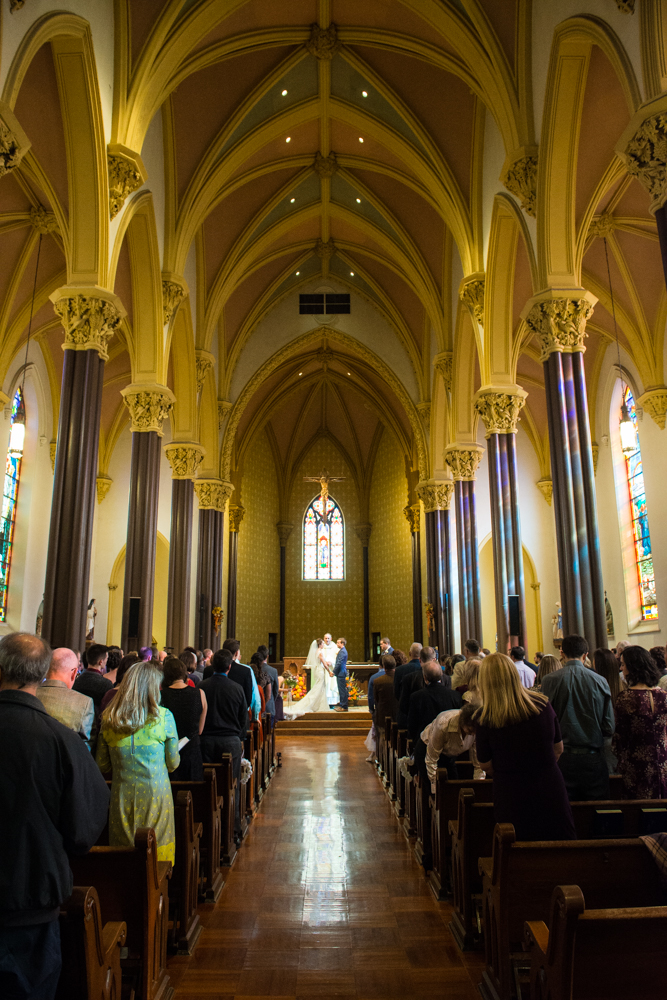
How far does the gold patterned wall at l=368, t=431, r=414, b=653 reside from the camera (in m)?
26.0

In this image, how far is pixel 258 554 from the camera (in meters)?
27.6

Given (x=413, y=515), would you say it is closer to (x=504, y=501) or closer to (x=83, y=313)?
(x=504, y=501)

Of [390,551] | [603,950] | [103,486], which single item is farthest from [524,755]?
[390,551]

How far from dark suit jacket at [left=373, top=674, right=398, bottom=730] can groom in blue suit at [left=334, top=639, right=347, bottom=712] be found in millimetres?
6093

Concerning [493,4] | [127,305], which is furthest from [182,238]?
[493,4]

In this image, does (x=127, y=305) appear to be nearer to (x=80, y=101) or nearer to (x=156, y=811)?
(x=80, y=101)

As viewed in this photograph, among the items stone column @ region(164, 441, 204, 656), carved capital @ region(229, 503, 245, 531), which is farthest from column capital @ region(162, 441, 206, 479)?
carved capital @ region(229, 503, 245, 531)

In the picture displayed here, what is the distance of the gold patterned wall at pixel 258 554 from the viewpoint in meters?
26.1

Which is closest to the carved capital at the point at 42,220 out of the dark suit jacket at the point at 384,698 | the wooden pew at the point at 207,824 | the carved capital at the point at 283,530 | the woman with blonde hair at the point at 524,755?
the dark suit jacket at the point at 384,698

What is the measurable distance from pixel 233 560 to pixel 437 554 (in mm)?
7013

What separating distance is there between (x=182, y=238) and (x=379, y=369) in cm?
911

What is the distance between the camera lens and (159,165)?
1324 centimetres

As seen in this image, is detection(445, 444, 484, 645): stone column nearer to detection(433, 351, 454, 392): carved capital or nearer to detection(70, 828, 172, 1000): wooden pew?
detection(433, 351, 454, 392): carved capital

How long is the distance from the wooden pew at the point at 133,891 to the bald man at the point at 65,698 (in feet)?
2.42
